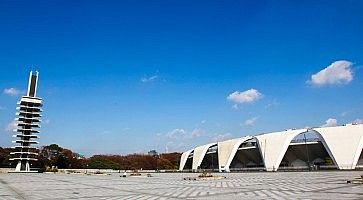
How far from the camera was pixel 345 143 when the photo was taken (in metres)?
62.7

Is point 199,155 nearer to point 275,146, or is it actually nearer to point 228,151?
point 228,151

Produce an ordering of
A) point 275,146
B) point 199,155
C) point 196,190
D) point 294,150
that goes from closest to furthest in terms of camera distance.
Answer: point 196,190 < point 275,146 < point 294,150 < point 199,155

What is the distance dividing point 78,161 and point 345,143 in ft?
256

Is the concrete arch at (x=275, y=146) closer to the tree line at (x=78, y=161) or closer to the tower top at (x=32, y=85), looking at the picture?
the tree line at (x=78, y=161)

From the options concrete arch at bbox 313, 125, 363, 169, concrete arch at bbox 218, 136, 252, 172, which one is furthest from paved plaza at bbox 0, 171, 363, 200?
concrete arch at bbox 218, 136, 252, 172

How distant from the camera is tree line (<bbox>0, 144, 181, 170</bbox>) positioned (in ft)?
327

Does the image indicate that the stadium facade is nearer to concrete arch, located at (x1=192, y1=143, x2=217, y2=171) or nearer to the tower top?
concrete arch, located at (x1=192, y1=143, x2=217, y2=171)

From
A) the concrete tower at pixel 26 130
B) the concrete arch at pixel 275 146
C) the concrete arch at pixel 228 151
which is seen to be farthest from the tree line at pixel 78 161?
the concrete arch at pixel 275 146

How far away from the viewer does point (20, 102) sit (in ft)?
311

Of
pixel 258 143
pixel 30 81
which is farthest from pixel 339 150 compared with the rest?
pixel 30 81

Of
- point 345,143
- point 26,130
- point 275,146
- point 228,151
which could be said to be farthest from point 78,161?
point 345,143

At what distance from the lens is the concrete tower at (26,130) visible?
9088 centimetres

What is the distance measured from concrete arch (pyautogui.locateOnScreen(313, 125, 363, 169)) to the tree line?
2392 inches

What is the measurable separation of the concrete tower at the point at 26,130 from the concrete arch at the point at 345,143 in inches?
2980
